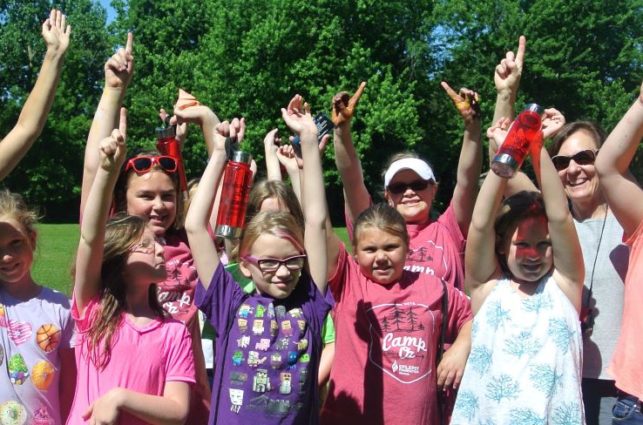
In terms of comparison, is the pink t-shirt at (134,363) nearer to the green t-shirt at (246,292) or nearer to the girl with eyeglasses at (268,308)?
the girl with eyeglasses at (268,308)

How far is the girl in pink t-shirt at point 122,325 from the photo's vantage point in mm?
3330

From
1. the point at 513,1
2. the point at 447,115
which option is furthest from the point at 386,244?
the point at 513,1

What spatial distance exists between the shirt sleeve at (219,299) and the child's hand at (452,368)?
104 centimetres

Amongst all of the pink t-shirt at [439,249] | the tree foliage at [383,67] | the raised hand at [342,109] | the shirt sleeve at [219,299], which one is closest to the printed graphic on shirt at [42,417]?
the shirt sleeve at [219,299]

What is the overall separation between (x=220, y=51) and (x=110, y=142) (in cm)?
3376

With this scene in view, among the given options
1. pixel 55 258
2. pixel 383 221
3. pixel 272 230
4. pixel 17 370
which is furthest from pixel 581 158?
pixel 55 258

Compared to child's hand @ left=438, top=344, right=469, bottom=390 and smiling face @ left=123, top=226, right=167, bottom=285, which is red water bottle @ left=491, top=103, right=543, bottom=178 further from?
smiling face @ left=123, top=226, right=167, bottom=285

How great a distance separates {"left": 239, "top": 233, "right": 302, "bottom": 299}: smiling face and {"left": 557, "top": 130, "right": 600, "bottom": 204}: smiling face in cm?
142

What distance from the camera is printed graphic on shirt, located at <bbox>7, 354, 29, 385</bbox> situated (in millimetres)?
3502

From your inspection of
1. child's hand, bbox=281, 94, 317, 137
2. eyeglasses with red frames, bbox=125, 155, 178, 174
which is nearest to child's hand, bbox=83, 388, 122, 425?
eyeglasses with red frames, bbox=125, 155, 178, 174

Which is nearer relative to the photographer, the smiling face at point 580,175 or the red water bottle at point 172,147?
the smiling face at point 580,175

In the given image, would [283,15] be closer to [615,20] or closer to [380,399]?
[615,20]

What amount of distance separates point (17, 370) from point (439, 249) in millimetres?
2221

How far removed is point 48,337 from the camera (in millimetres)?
3598
